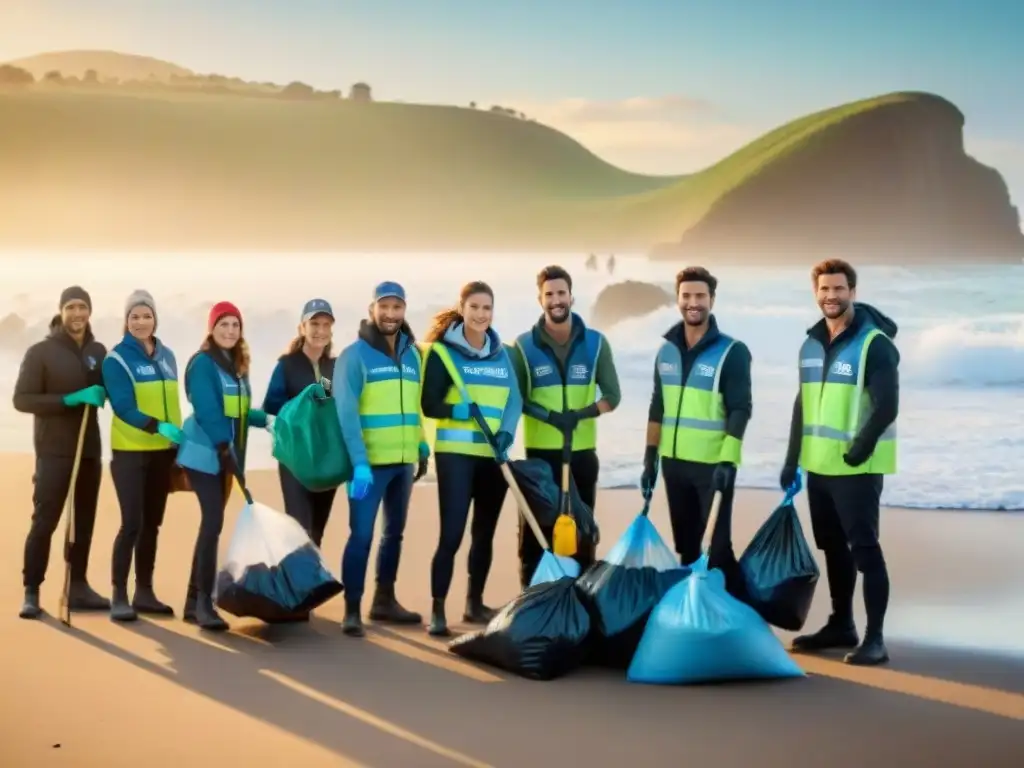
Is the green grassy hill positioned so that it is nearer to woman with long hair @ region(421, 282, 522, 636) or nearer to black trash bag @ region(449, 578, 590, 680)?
woman with long hair @ region(421, 282, 522, 636)

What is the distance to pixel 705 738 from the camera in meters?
4.11

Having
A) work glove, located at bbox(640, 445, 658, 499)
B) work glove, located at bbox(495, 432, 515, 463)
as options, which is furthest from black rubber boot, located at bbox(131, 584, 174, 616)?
work glove, located at bbox(640, 445, 658, 499)

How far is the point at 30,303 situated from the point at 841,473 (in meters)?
25.8

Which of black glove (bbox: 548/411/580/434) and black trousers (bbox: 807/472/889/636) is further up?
black glove (bbox: 548/411/580/434)

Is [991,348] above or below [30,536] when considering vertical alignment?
above

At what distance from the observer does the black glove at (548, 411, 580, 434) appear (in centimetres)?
543

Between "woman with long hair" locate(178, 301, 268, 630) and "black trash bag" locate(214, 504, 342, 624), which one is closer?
"black trash bag" locate(214, 504, 342, 624)

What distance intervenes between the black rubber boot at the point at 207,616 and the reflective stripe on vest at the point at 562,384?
1481 millimetres

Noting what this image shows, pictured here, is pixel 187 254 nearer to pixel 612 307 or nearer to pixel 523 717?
pixel 612 307

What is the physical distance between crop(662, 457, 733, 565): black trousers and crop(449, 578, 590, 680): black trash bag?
62cm

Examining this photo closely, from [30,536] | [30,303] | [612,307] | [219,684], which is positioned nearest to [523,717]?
[219,684]

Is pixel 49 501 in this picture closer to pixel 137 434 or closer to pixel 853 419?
pixel 137 434

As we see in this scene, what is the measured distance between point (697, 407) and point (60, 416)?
2.67 meters

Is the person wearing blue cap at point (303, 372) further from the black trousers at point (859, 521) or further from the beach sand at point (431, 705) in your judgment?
the black trousers at point (859, 521)
